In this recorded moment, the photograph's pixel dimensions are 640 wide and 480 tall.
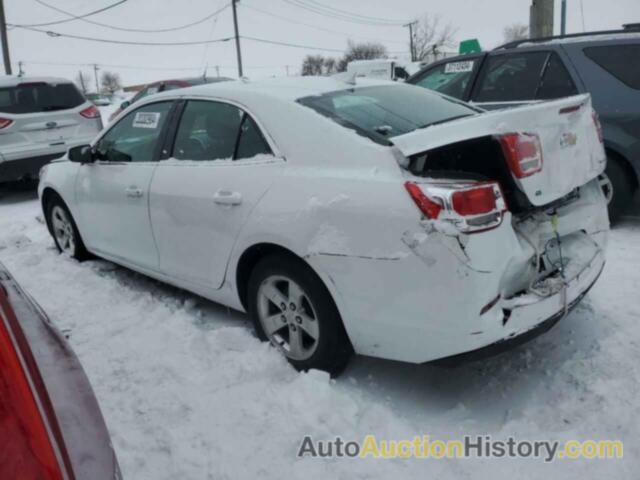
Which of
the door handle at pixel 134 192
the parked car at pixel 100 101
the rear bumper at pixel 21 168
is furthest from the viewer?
the parked car at pixel 100 101

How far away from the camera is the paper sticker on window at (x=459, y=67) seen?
5932mm

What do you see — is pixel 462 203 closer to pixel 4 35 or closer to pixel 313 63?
pixel 4 35

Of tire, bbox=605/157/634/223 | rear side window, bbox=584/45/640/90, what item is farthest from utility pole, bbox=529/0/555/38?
tire, bbox=605/157/634/223

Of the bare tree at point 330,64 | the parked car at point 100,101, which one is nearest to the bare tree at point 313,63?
the bare tree at point 330,64

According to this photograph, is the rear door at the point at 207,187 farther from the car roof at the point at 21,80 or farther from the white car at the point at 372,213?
the car roof at the point at 21,80

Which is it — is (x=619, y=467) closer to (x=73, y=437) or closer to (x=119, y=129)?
(x=73, y=437)

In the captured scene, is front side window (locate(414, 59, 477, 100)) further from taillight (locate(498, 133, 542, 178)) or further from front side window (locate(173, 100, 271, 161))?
taillight (locate(498, 133, 542, 178))

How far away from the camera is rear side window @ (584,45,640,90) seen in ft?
16.2

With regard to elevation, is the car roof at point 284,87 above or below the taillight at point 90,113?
below

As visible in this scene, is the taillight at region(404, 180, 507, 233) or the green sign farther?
the green sign

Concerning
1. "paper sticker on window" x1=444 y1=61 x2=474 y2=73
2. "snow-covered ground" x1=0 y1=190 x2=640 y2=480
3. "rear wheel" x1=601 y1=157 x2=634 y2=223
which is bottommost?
"snow-covered ground" x1=0 y1=190 x2=640 y2=480

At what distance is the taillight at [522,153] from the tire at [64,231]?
3850 millimetres

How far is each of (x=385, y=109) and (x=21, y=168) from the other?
6.53m

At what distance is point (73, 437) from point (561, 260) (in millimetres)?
2309
